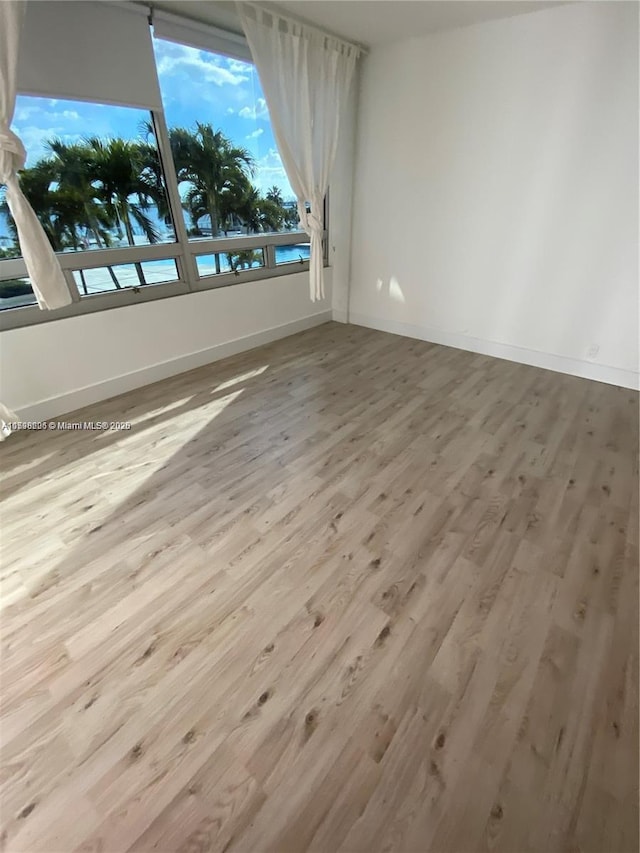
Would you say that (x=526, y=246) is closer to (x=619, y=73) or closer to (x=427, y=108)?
(x=619, y=73)

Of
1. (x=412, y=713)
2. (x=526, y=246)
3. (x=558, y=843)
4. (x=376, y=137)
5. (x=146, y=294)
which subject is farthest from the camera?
(x=376, y=137)

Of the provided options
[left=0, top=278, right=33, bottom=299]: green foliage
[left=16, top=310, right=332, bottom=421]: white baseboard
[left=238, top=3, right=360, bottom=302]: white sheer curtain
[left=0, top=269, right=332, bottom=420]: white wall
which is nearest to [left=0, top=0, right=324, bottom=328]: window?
[left=0, top=278, right=33, bottom=299]: green foliage

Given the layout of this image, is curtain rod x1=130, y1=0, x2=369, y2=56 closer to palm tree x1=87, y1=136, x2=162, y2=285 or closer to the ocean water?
palm tree x1=87, y1=136, x2=162, y2=285

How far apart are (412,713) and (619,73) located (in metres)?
3.80

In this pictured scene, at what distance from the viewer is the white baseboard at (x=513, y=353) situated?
320 cm

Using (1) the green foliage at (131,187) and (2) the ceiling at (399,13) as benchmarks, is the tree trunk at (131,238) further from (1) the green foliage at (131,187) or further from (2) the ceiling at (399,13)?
(2) the ceiling at (399,13)

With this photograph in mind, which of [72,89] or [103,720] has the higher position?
[72,89]

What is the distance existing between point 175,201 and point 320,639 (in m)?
2.99

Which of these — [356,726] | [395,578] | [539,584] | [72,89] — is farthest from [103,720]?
[72,89]

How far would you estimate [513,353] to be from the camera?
362 cm

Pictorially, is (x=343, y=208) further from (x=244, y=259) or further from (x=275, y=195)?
(x=244, y=259)

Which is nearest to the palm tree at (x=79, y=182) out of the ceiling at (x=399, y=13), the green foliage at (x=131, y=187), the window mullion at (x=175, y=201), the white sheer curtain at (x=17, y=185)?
the green foliage at (x=131, y=187)

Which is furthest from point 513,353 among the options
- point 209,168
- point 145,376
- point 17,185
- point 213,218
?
point 17,185

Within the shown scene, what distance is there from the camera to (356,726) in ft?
3.83
